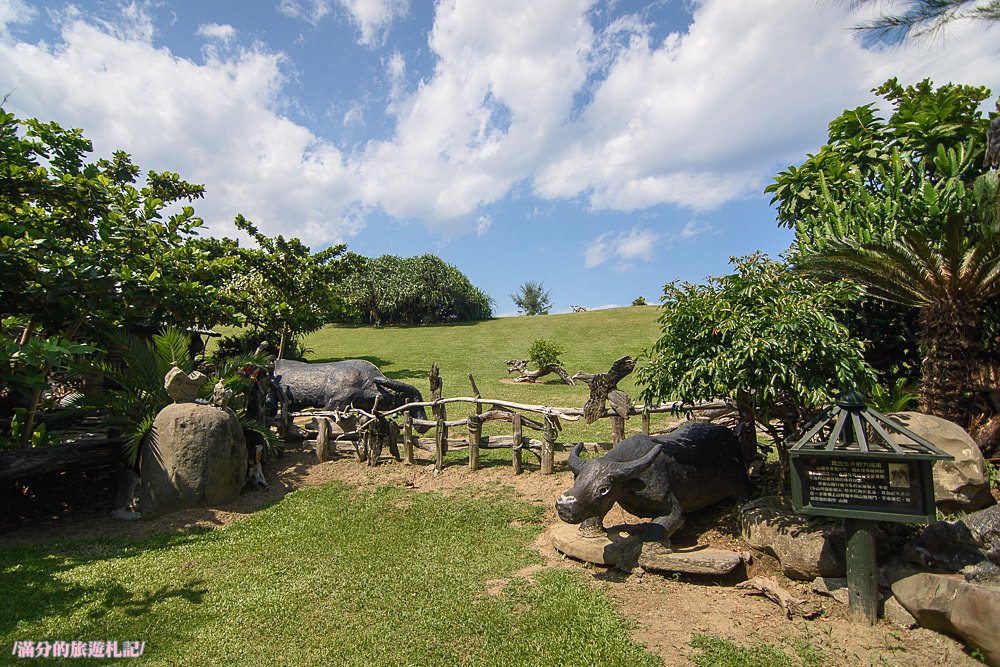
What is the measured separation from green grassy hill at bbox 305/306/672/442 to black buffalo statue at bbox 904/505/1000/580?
23.3ft

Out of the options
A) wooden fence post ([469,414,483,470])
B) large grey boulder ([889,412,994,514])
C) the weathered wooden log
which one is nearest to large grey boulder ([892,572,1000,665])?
large grey boulder ([889,412,994,514])

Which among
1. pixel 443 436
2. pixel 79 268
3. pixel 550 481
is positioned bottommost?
pixel 550 481

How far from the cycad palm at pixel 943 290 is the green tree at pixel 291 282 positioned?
1814 centimetres

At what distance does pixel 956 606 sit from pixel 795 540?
132 centimetres

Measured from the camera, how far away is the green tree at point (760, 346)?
544 centimetres

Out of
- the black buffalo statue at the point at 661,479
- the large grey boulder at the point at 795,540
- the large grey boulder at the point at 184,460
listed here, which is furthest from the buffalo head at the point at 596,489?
the large grey boulder at the point at 184,460

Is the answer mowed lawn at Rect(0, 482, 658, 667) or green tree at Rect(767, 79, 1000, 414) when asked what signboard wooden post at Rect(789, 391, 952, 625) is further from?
green tree at Rect(767, 79, 1000, 414)

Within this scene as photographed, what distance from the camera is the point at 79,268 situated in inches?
318

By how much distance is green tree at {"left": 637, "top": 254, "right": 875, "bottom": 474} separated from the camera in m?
5.44

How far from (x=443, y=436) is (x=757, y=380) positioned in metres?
5.82

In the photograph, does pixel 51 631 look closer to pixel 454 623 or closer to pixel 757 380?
pixel 454 623

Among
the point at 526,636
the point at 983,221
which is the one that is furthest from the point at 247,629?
the point at 983,221

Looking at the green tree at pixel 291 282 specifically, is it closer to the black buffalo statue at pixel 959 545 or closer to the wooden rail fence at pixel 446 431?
the wooden rail fence at pixel 446 431

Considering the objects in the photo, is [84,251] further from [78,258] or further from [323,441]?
[323,441]
